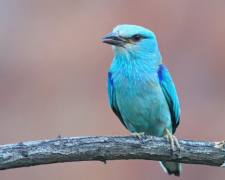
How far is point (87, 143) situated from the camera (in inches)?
126

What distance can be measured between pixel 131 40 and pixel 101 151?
1.00 meters

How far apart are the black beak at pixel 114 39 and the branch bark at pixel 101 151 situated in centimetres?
77

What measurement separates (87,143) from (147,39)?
3.55 feet

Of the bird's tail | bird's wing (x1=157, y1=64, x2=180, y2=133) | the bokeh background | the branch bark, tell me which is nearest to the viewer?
the branch bark

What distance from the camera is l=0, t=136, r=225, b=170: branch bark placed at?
3.11m

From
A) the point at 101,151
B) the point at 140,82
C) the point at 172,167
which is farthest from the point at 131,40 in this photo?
the point at 172,167

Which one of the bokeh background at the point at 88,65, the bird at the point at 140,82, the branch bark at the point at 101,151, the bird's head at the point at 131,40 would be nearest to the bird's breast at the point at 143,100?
the bird at the point at 140,82

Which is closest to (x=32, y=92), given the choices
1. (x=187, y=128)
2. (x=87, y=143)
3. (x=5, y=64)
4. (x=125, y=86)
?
(x=5, y=64)

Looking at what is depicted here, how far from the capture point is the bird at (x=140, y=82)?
3.73 m

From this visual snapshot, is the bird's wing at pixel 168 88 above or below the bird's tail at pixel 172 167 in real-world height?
above

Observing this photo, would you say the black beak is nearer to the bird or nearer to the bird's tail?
the bird

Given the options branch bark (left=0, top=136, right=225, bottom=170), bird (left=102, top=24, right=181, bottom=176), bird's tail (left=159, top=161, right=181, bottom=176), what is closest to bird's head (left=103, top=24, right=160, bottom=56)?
bird (left=102, top=24, right=181, bottom=176)

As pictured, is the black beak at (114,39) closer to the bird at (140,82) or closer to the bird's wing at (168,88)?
the bird at (140,82)

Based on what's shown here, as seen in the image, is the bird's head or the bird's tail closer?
the bird's head
